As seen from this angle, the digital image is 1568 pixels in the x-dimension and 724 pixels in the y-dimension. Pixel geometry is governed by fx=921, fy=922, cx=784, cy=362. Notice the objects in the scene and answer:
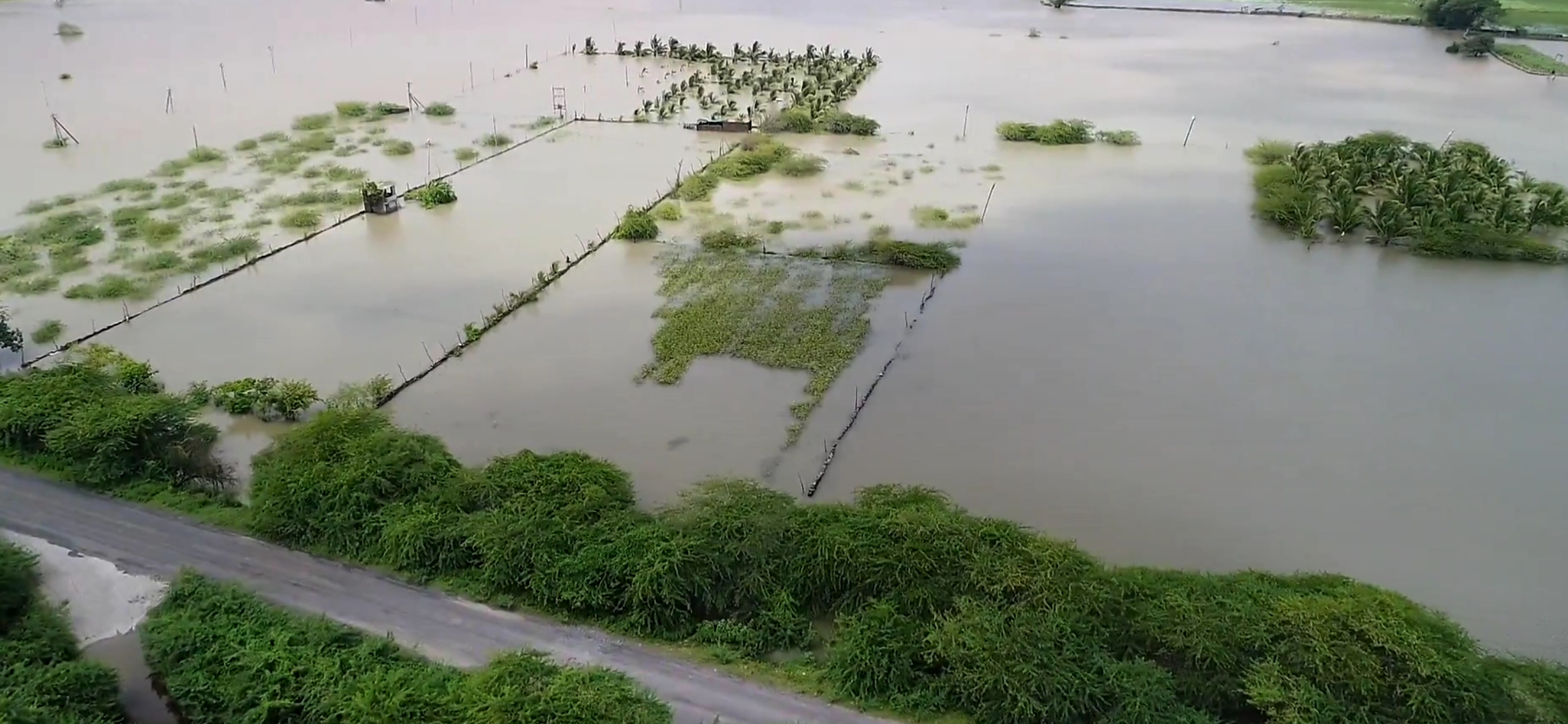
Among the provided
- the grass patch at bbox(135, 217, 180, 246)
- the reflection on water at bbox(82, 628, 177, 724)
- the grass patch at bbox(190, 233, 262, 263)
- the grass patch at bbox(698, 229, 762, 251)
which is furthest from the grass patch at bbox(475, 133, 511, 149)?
the reflection on water at bbox(82, 628, 177, 724)

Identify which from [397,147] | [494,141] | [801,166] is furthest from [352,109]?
[801,166]

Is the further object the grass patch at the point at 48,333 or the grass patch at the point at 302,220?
the grass patch at the point at 302,220

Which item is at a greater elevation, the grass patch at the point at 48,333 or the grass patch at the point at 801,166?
the grass patch at the point at 801,166

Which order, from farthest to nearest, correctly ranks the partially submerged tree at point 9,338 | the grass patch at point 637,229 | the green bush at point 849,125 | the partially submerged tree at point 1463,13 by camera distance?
the partially submerged tree at point 1463,13 → the green bush at point 849,125 → the grass patch at point 637,229 → the partially submerged tree at point 9,338

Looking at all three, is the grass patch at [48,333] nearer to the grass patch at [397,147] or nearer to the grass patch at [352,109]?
the grass patch at [397,147]

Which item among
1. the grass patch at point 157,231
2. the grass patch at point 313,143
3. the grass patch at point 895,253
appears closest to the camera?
the grass patch at point 895,253

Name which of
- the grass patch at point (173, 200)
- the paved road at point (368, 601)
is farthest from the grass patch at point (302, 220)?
the paved road at point (368, 601)

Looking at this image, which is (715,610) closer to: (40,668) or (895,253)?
(40,668)
